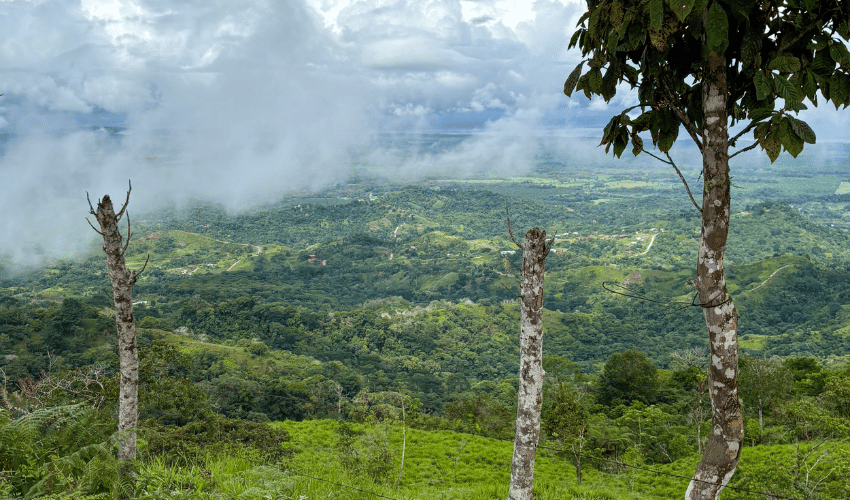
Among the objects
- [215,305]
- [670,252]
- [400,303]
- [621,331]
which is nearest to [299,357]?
[215,305]

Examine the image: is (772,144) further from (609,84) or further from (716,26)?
(609,84)

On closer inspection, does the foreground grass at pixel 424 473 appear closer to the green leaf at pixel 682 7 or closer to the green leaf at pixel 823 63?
the green leaf at pixel 823 63

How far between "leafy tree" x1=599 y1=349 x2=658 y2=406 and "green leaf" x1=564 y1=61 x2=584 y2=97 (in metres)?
35.0

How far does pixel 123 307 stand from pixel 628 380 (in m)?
36.2

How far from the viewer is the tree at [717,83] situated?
3262mm

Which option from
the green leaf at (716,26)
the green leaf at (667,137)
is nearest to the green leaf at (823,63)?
the green leaf at (716,26)

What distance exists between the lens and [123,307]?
569cm

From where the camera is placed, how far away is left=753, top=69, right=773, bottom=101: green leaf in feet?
10.3

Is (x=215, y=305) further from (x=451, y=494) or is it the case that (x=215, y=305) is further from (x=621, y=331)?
(x=451, y=494)

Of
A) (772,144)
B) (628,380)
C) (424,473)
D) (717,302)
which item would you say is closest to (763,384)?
(628,380)

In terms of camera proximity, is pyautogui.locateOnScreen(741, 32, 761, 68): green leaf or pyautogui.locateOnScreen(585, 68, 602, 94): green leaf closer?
pyautogui.locateOnScreen(741, 32, 761, 68): green leaf

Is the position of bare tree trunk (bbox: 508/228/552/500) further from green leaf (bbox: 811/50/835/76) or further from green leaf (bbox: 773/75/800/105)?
green leaf (bbox: 811/50/835/76)

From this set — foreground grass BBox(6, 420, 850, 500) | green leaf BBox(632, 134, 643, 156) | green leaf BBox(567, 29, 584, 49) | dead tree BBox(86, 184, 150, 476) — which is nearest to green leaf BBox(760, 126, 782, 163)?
green leaf BBox(632, 134, 643, 156)

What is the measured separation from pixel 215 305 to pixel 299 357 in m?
25.5
